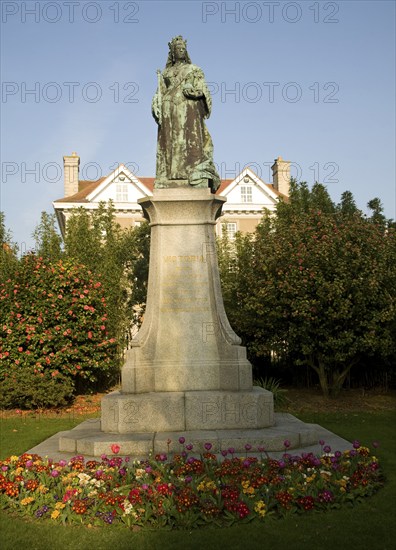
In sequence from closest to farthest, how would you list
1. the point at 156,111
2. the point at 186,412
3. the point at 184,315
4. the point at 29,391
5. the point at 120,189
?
1. the point at 186,412
2. the point at 184,315
3. the point at 156,111
4. the point at 29,391
5. the point at 120,189

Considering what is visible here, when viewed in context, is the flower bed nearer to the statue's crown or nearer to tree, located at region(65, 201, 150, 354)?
the statue's crown

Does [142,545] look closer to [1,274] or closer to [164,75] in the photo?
[164,75]

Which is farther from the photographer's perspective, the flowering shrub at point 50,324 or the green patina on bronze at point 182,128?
the flowering shrub at point 50,324

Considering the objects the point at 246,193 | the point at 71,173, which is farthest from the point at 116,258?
the point at 71,173

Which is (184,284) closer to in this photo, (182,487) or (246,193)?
(182,487)

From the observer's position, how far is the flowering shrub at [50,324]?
17.0 metres

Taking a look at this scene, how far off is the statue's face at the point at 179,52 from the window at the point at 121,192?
28.9m

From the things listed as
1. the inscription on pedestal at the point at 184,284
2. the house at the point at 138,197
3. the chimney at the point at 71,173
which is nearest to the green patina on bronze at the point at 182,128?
the inscription on pedestal at the point at 184,284

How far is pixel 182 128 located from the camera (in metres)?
10.0

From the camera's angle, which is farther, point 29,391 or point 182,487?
point 29,391

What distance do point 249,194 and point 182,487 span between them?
34634 millimetres

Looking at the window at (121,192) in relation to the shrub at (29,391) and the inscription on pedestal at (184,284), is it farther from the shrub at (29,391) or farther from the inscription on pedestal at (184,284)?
the inscription on pedestal at (184,284)

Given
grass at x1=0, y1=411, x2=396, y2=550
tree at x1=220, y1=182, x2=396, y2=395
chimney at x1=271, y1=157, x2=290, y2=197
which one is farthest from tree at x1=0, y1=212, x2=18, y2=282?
chimney at x1=271, y1=157, x2=290, y2=197

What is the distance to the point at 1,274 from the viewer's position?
1928 centimetres
